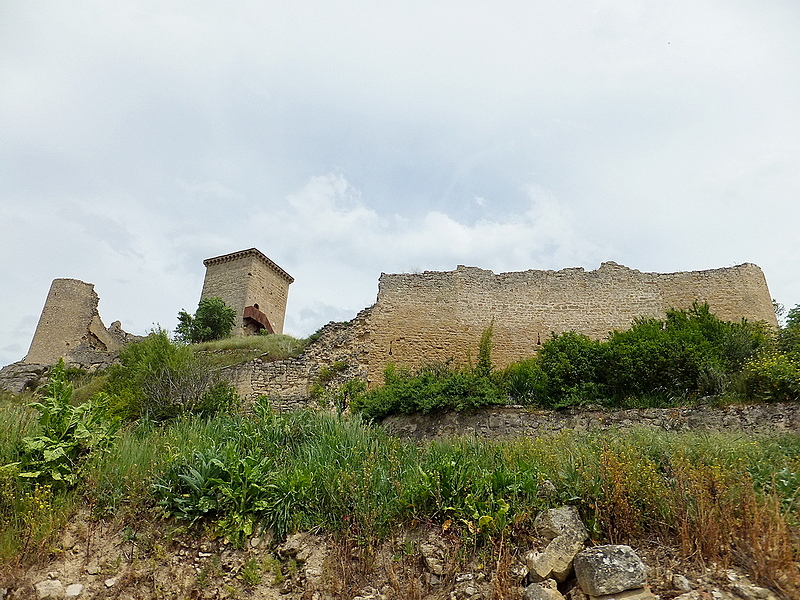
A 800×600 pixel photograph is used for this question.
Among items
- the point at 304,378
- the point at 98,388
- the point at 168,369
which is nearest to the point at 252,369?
the point at 304,378

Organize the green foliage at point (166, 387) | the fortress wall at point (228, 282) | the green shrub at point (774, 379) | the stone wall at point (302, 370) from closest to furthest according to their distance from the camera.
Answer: the green shrub at point (774, 379) < the green foliage at point (166, 387) < the stone wall at point (302, 370) < the fortress wall at point (228, 282)

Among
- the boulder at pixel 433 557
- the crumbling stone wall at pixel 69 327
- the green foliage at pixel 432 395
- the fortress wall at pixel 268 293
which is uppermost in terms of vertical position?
the fortress wall at pixel 268 293

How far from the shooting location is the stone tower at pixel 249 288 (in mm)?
29781

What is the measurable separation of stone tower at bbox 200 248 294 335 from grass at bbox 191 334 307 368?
7.58 metres

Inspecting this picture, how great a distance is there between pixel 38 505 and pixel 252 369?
1105cm

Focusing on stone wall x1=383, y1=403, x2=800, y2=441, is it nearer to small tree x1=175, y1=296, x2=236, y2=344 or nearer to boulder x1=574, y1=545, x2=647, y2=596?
boulder x1=574, y1=545, x2=647, y2=596

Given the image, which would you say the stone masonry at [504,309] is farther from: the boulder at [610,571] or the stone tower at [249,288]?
the stone tower at [249,288]

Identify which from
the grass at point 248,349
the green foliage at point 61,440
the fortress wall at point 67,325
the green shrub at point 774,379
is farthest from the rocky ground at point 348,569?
the fortress wall at point 67,325

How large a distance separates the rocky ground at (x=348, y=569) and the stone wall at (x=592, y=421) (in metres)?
4.10

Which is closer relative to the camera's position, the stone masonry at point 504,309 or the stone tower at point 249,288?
the stone masonry at point 504,309

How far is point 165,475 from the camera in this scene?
661cm

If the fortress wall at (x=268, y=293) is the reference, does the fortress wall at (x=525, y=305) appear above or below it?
below

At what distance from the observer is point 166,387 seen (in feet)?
45.7

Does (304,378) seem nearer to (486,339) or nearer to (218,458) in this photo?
(486,339)
